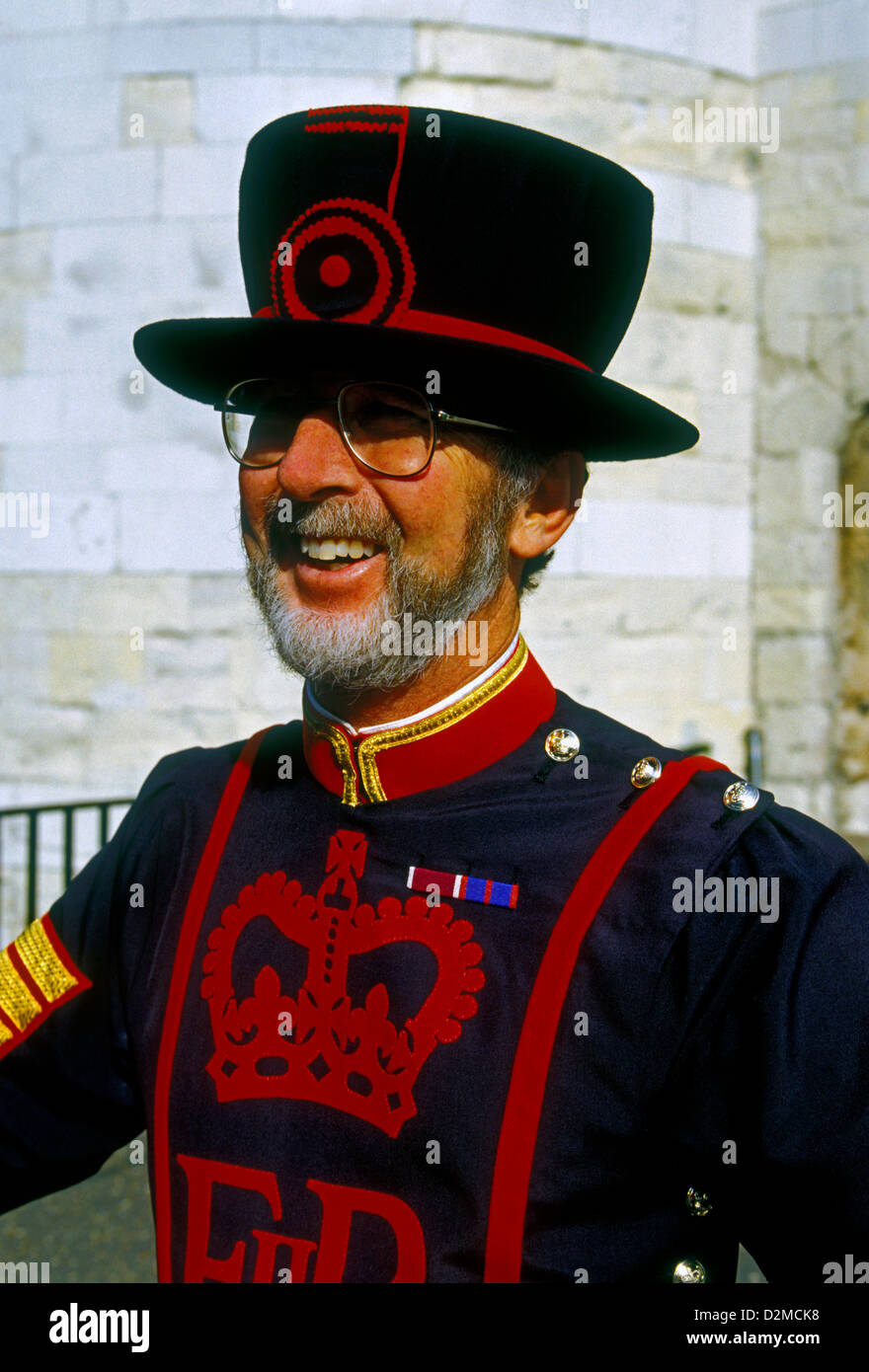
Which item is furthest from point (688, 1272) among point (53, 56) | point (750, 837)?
point (53, 56)

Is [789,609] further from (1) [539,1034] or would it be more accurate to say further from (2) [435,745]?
(1) [539,1034]

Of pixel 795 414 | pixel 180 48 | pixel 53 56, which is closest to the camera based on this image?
pixel 180 48

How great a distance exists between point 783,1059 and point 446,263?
1.08 metres

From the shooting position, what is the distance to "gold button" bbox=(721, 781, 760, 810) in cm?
149

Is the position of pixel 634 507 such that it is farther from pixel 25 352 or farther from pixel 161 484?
pixel 25 352

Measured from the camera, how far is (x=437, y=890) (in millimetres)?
1542

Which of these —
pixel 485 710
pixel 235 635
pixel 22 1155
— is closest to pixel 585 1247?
pixel 485 710

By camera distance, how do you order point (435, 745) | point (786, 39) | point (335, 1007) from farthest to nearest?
point (786, 39), point (435, 745), point (335, 1007)

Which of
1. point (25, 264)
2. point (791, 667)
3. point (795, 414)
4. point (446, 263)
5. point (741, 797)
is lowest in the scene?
point (741, 797)

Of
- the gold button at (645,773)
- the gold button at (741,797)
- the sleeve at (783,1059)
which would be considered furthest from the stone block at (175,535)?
the sleeve at (783,1059)

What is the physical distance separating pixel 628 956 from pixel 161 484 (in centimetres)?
460

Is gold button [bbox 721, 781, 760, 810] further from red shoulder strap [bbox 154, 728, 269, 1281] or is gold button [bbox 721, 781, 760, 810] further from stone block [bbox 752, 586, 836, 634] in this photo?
stone block [bbox 752, 586, 836, 634]
